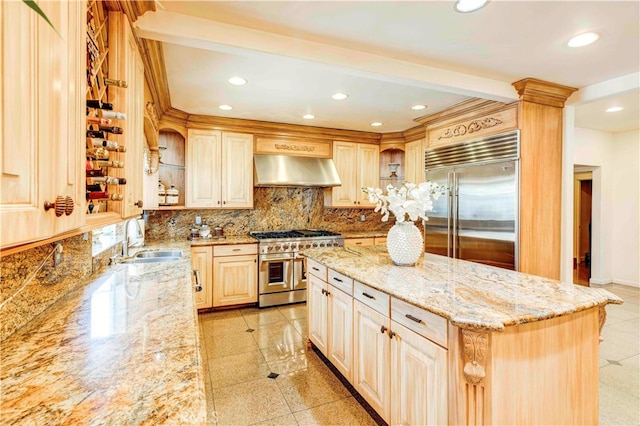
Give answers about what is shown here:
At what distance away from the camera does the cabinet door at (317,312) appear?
2.64m

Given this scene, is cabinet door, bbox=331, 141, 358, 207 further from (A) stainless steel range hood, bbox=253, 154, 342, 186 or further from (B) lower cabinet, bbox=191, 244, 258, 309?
(B) lower cabinet, bbox=191, 244, 258, 309

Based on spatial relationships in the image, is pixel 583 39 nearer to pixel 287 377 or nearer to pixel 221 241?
pixel 287 377

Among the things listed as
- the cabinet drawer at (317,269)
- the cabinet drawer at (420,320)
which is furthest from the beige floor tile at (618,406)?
the cabinet drawer at (317,269)

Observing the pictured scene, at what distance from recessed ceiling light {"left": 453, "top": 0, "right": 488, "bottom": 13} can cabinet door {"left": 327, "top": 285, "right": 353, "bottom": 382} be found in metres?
1.88

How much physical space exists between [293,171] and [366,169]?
50.9 inches

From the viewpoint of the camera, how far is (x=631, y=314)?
3.97 metres

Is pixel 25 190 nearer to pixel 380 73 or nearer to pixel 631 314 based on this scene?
pixel 380 73

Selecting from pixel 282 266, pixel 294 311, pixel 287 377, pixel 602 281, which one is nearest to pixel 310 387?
pixel 287 377

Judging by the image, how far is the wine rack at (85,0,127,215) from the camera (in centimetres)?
119

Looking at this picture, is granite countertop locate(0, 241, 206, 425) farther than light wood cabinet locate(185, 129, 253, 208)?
No

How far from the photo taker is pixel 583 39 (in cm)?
218

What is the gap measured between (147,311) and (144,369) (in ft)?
1.96

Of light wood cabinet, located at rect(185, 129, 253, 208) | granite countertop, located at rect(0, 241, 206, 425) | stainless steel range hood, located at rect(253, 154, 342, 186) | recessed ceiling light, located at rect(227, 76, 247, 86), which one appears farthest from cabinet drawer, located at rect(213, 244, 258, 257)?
granite countertop, located at rect(0, 241, 206, 425)

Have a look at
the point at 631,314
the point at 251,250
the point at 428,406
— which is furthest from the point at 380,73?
the point at 631,314
